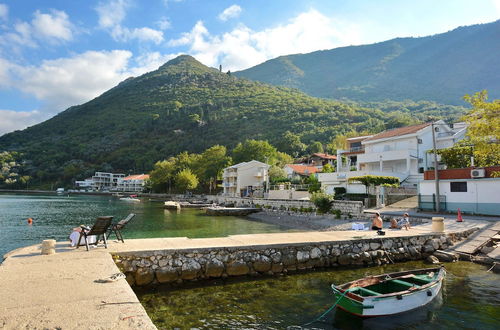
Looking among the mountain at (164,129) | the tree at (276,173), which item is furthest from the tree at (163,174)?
the tree at (276,173)

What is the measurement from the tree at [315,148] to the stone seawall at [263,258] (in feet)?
306

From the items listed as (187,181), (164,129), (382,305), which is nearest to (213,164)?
(187,181)

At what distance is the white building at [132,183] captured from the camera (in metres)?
147

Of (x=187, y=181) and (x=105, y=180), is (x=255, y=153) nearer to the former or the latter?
(x=187, y=181)

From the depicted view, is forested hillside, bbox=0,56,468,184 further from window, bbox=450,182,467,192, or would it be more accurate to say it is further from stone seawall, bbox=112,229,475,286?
stone seawall, bbox=112,229,475,286

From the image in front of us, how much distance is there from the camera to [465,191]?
88.7ft

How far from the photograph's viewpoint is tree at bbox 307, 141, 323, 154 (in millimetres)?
108875

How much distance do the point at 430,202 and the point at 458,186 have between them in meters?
2.83

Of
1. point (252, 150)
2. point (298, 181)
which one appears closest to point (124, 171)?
point (252, 150)

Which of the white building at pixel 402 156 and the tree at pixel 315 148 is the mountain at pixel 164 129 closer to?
the tree at pixel 315 148

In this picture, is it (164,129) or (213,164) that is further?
(164,129)

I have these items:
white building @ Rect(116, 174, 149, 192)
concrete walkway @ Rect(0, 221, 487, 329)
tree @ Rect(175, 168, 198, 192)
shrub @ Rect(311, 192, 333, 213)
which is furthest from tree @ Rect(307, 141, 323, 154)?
concrete walkway @ Rect(0, 221, 487, 329)

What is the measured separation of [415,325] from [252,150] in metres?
87.9

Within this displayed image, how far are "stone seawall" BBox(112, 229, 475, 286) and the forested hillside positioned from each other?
108 meters
